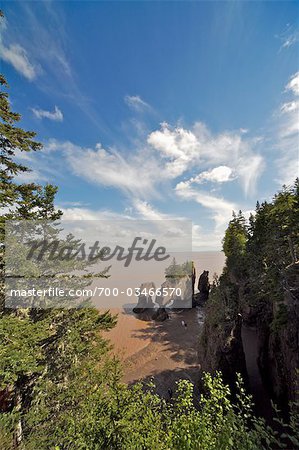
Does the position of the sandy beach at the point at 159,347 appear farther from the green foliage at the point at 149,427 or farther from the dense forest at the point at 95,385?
the green foliage at the point at 149,427

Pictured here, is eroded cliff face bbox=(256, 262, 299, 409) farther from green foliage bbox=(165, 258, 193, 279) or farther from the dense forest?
green foliage bbox=(165, 258, 193, 279)

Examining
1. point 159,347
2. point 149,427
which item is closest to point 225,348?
point 149,427

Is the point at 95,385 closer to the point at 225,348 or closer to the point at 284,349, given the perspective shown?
the point at 225,348

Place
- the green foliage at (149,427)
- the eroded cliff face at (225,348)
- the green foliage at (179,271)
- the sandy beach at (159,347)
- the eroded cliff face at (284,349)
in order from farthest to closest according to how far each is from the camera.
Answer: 1. the green foliage at (179,271)
2. the sandy beach at (159,347)
3. the eroded cliff face at (225,348)
4. the eroded cliff face at (284,349)
5. the green foliage at (149,427)

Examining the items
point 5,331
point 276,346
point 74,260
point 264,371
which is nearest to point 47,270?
point 74,260

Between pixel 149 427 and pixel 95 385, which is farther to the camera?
pixel 95 385

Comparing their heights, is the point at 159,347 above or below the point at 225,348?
below

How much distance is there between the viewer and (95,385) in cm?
1207

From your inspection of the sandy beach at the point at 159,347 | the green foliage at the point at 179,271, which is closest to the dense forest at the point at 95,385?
the sandy beach at the point at 159,347

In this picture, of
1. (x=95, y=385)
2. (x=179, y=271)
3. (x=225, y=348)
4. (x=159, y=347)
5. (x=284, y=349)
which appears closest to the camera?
(x=95, y=385)

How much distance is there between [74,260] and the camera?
15547 mm

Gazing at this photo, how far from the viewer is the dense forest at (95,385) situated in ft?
22.8

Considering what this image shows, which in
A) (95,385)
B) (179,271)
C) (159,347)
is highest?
(179,271)

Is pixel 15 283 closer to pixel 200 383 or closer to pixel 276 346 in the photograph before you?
pixel 200 383
